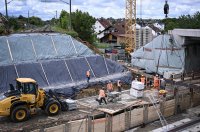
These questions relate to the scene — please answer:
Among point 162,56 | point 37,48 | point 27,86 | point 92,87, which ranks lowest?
point 92,87

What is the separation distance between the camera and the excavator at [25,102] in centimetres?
1949

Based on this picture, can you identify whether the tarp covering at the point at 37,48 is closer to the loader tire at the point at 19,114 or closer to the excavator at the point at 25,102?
the excavator at the point at 25,102

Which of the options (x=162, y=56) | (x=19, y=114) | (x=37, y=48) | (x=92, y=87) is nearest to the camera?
(x=19, y=114)

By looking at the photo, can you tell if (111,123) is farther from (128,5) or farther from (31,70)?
(128,5)

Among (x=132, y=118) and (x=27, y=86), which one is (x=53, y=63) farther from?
(x=132, y=118)

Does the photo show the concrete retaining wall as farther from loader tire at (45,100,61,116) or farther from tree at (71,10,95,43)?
tree at (71,10,95,43)

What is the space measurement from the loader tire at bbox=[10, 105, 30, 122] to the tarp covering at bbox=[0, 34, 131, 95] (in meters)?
5.87

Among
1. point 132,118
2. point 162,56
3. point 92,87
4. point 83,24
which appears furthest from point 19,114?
point 83,24

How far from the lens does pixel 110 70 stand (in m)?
32.0

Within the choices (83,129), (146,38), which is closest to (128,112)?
(83,129)

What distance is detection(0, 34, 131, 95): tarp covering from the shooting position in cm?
2698

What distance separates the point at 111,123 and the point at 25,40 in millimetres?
14606

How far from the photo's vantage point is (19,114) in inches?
789

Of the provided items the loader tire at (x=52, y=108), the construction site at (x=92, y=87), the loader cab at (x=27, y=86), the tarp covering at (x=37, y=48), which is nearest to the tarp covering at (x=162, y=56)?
the construction site at (x=92, y=87)
